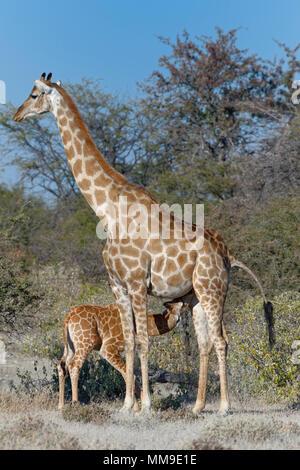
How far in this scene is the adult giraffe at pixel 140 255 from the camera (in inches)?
277

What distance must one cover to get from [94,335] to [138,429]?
187 cm

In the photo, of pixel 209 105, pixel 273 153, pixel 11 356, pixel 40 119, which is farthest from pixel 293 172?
pixel 40 119

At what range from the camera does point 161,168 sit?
2334 cm

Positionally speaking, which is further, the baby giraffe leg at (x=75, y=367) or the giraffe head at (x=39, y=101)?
the baby giraffe leg at (x=75, y=367)

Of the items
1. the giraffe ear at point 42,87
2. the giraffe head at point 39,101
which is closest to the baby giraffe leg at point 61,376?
the giraffe head at point 39,101

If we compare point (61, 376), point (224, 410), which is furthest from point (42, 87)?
point (224, 410)

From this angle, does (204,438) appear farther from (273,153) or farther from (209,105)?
(209,105)

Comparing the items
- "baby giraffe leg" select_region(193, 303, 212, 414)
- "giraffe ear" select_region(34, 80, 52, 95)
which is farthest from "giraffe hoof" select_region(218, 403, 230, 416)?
"giraffe ear" select_region(34, 80, 52, 95)

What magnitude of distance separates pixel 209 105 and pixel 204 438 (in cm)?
1848

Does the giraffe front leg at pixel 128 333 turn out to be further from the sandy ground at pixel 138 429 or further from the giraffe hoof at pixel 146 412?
the sandy ground at pixel 138 429

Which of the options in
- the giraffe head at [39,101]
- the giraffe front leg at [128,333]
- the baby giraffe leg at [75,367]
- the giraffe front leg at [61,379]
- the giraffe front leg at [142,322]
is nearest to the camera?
the giraffe front leg at [142,322]

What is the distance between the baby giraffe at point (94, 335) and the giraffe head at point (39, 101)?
2569 mm

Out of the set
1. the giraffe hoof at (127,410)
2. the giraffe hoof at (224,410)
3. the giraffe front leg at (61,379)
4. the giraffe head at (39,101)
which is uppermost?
the giraffe head at (39,101)

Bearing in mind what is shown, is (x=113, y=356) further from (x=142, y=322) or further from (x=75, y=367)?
(x=142, y=322)
